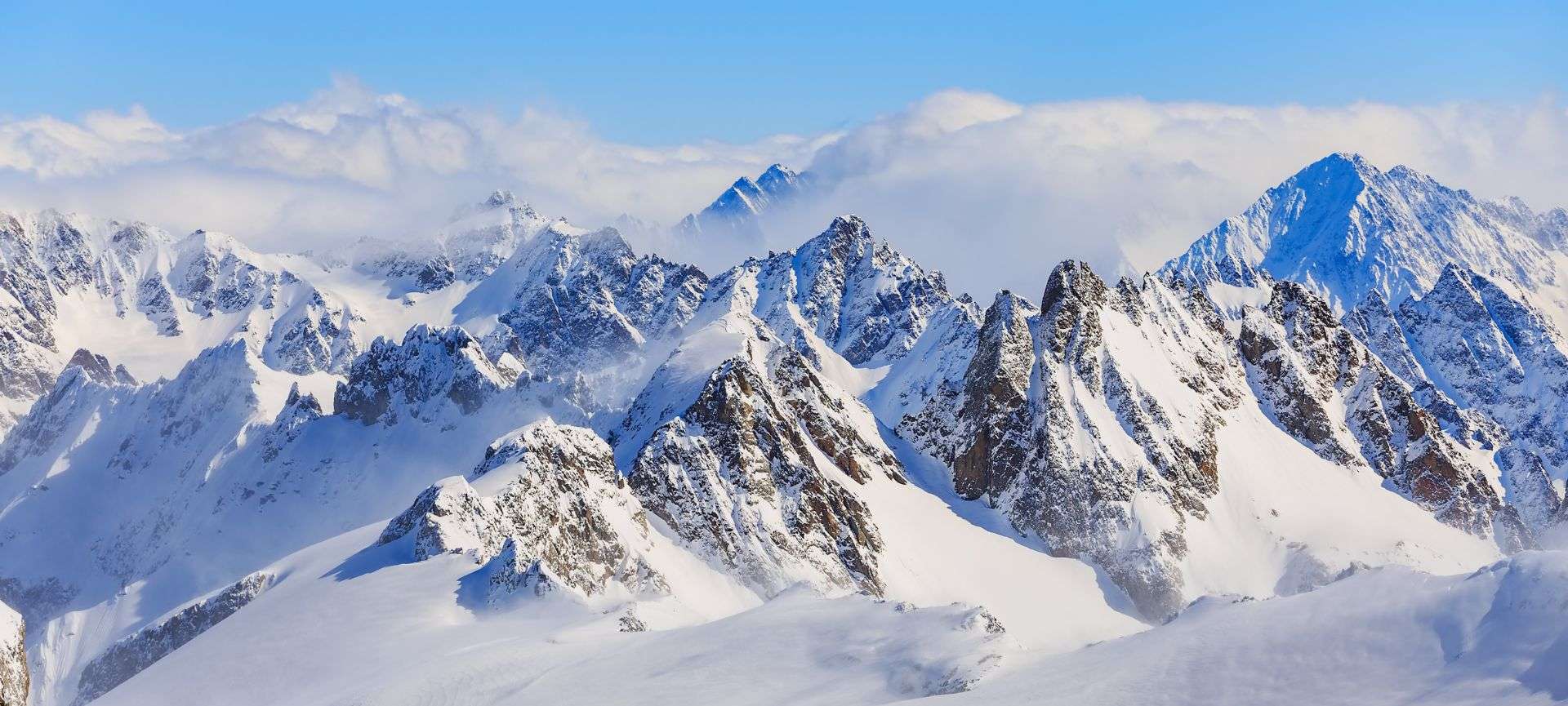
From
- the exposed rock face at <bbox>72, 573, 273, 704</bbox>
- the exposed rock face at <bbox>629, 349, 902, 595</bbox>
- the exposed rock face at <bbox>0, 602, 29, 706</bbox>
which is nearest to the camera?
the exposed rock face at <bbox>0, 602, 29, 706</bbox>

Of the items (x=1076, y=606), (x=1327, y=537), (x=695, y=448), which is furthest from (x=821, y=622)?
(x=1327, y=537)

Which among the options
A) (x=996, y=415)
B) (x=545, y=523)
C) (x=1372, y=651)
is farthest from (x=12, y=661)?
(x=996, y=415)

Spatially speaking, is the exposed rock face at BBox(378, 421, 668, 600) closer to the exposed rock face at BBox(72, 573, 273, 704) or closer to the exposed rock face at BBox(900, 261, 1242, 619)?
the exposed rock face at BBox(72, 573, 273, 704)

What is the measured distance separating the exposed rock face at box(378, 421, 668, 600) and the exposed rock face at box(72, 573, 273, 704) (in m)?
24.9

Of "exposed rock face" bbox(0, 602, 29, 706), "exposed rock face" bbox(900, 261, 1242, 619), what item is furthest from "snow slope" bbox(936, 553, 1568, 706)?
"exposed rock face" bbox(900, 261, 1242, 619)

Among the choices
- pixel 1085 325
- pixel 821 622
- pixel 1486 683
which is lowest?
pixel 1486 683

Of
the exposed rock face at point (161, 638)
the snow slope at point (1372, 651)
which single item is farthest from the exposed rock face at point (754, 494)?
the snow slope at point (1372, 651)

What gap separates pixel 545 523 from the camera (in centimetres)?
13312

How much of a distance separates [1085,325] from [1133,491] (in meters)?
29.2

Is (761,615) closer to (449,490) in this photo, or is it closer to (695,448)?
(449,490)

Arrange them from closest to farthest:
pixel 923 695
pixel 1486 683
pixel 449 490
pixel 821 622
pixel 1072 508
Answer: pixel 1486 683 < pixel 923 695 < pixel 821 622 < pixel 449 490 < pixel 1072 508

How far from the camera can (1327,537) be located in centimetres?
17712

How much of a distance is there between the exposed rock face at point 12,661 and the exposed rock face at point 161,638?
90887 millimetres

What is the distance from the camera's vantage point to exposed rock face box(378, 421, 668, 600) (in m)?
125
